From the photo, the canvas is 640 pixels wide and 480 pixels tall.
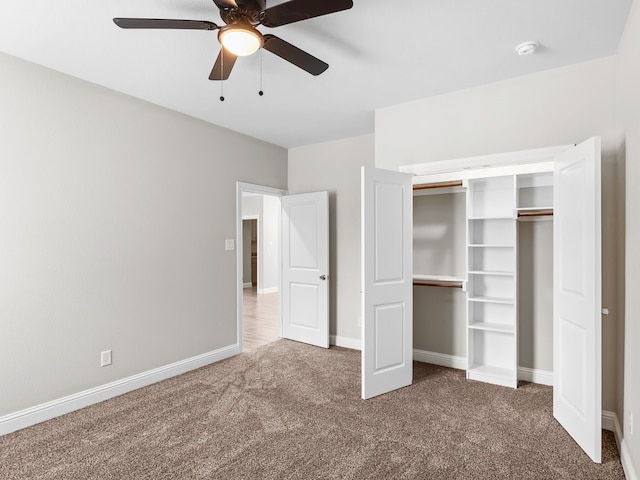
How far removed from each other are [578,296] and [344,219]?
290 cm

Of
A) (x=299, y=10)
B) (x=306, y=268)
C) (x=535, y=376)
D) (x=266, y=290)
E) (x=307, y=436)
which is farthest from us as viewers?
(x=266, y=290)

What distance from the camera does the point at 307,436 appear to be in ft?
8.38

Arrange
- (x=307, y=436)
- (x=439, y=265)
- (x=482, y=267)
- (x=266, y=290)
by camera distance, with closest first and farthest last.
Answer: (x=307, y=436) < (x=482, y=267) < (x=439, y=265) < (x=266, y=290)

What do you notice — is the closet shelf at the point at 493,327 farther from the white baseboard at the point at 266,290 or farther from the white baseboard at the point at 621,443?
the white baseboard at the point at 266,290

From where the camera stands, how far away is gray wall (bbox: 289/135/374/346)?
4.75m

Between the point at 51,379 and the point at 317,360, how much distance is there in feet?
8.15

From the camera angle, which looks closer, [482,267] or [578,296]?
[578,296]

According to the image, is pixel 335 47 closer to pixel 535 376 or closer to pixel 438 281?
pixel 438 281

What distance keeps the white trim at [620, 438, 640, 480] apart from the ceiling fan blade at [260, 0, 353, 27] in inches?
109

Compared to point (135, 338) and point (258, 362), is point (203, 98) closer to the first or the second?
point (135, 338)

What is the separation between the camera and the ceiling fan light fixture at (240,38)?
1.90m

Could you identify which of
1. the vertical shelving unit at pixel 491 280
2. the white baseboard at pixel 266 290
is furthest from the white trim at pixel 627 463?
the white baseboard at pixel 266 290

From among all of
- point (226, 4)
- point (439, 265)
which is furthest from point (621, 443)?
point (226, 4)

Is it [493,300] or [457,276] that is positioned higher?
[457,276]
